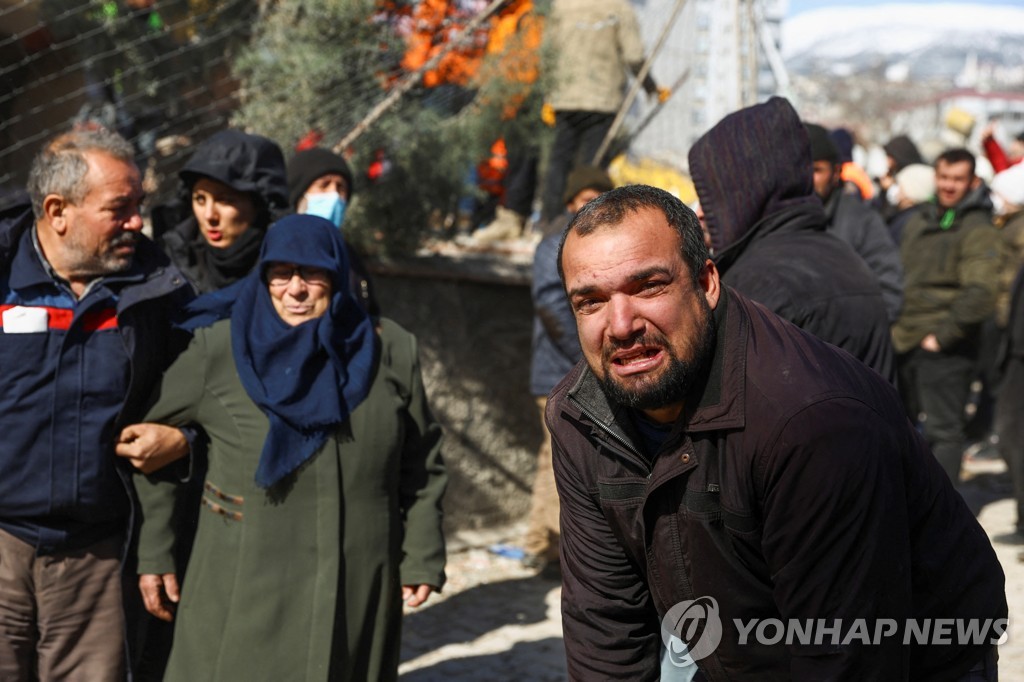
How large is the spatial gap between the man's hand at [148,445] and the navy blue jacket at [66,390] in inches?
1.7

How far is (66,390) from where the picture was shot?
10.1 feet

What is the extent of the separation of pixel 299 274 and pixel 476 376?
313 centimetres

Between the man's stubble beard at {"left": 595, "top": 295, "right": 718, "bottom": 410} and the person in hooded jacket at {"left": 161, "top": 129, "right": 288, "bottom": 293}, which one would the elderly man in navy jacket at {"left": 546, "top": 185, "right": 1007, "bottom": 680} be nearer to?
the man's stubble beard at {"left": 595, "top": 295, "right": 718, "bottom": 410}

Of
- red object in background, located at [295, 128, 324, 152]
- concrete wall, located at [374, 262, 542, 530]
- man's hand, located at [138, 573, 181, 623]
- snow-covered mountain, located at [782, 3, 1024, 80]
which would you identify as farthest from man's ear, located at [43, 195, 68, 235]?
snow-covered mountain, located at [782, 3, 1024, 80]

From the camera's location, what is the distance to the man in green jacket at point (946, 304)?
6.65 m

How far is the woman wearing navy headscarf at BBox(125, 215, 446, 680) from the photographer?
10.3ft

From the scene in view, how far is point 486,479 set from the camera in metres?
6.50

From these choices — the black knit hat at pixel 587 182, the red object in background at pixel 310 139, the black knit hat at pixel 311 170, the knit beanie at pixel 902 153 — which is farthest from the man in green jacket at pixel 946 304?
the black knit hat at pixel 311 170

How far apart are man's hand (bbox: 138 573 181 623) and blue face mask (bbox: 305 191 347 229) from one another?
180cm

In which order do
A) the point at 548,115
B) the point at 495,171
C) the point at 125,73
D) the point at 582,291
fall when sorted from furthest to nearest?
the point at 495,171 → the point at 548,115 → the point at 125,73 → the point at 582,291

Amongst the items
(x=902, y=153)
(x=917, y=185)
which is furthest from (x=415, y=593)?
(x=902, y=153)

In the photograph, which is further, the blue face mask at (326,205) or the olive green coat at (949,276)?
the olive green coat at (949,276)

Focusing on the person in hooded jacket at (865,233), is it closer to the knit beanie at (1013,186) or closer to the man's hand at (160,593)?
the knit beanie at (1013,186)

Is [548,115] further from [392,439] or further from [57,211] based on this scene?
[57,211]
